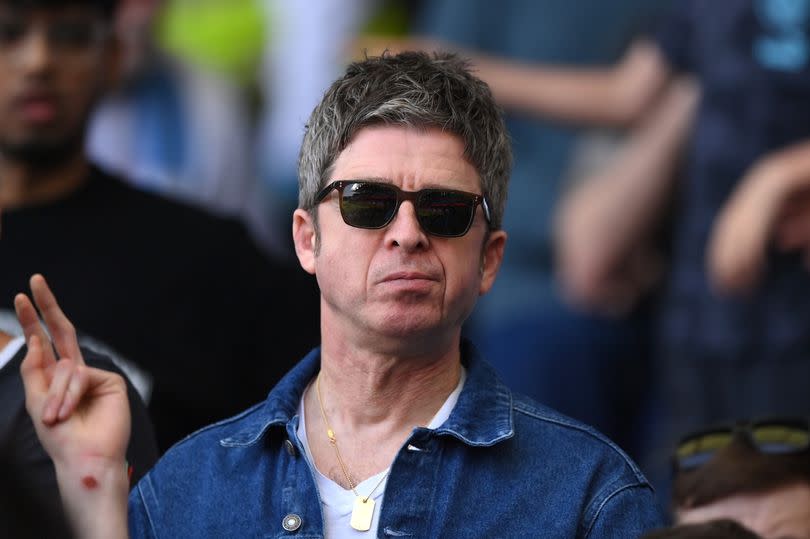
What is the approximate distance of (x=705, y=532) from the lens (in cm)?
282

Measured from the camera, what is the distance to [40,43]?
4.93 meters

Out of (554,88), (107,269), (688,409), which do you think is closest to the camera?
(107,269)

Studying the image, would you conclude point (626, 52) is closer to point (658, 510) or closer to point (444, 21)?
point (444, 21)

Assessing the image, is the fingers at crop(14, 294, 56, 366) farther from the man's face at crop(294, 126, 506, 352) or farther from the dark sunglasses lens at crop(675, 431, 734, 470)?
the dark sunglasses lens at crop(675, 431, 734, 470)

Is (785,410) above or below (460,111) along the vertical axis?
below

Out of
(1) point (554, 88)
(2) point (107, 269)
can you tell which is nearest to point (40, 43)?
(2) point (107, 269)

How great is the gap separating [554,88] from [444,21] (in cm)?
99

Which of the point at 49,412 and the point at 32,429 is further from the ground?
the point at 49,412

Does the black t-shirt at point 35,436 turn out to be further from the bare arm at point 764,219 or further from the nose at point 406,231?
the bare arm at point 764,219

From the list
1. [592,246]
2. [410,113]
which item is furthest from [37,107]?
[410,113]

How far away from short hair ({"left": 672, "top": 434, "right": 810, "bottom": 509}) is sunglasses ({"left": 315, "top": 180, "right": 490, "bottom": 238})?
96 cm

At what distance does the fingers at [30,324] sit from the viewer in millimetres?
3270

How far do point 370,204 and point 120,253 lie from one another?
1.77 m

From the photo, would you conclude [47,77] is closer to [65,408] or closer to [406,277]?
[65,408]
